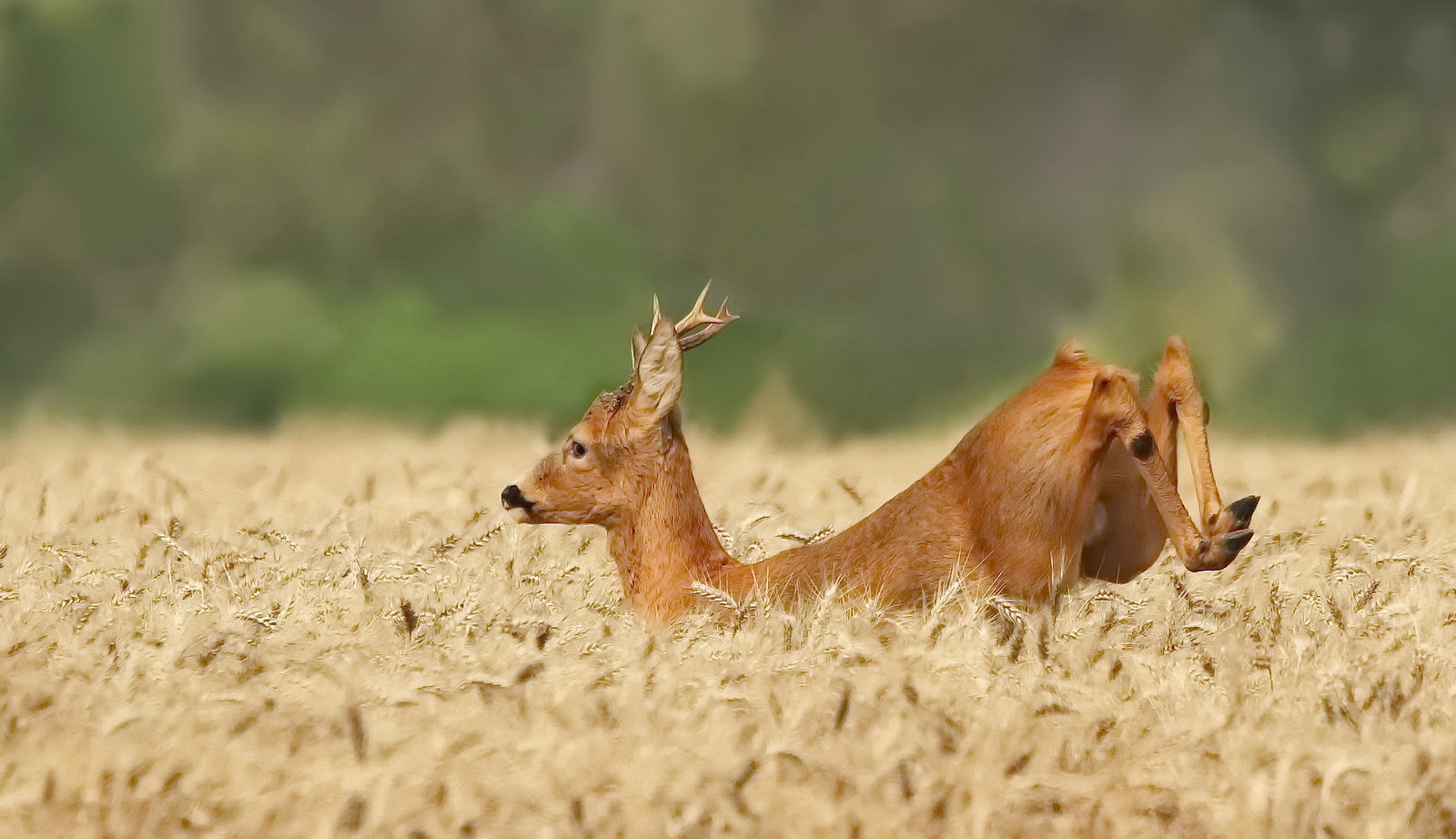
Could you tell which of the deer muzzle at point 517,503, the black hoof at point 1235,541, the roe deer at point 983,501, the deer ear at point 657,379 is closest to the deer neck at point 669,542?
the roe deer at point 983,501

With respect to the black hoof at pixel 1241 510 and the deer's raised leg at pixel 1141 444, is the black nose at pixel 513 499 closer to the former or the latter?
the deer's raised leg at pixel 1141 444

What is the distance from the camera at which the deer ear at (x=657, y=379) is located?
4.07 metres

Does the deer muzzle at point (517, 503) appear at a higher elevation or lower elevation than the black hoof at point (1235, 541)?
higher

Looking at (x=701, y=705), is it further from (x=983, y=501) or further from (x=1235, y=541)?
(x=1235, y=541)

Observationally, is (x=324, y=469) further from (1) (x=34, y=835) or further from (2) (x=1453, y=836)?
(2) (x=1453, y=836)

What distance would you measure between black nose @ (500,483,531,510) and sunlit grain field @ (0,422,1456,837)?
0.61ft

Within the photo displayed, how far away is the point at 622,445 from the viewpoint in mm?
4332

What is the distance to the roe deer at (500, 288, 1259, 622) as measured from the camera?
12.4 feet

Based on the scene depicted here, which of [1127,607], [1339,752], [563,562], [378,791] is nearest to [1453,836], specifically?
[1339,752]

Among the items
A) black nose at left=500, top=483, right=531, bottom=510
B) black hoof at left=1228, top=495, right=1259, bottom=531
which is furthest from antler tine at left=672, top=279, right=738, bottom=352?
black hoof at left=1228, top=495, right=1259, bottom=531

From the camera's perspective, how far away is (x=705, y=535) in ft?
14.1

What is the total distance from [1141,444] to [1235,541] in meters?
0.31

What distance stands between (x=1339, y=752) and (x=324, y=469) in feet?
17.4

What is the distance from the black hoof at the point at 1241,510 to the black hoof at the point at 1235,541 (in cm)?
2
